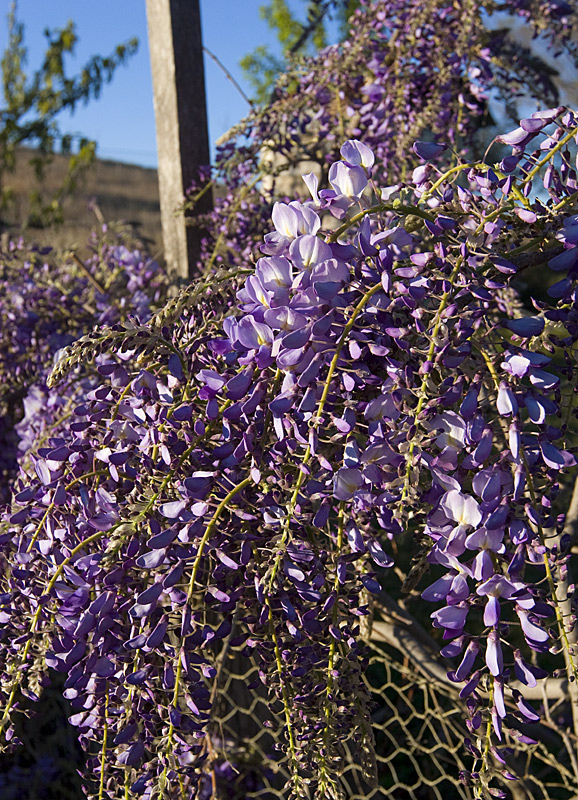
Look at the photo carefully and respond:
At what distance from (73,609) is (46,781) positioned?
1.86m

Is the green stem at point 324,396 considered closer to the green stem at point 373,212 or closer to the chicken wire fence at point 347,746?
the green stem at point 373,212

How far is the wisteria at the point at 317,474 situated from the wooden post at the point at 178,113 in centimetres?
119

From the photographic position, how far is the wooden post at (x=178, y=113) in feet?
6.28

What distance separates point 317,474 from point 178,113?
4.95 feet

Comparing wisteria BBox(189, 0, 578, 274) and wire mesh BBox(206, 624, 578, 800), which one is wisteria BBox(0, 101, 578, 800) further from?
wisteria BBox(189, 0, 578, 274)

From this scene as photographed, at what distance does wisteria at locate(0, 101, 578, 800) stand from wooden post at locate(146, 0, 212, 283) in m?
1.19

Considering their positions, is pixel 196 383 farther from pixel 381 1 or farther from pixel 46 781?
pixel 46 781

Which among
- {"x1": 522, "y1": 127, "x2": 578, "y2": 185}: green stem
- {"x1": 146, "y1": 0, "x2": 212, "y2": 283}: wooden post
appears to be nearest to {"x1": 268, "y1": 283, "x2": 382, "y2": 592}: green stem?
{"x1": 522, "y1": 127, "x2": 578, "y2": 185}: green stem

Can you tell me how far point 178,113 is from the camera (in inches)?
76.4

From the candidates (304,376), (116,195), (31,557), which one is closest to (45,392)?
(31,557)

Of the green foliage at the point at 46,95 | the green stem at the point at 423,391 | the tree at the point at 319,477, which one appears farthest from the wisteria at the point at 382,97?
the green foliage at the point at 46,95

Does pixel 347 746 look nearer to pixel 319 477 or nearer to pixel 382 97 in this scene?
pixel 319 477

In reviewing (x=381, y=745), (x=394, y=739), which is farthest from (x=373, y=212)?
(x=381, y=745)

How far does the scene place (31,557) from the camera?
32.8 inches
